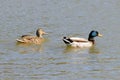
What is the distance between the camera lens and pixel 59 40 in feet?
59.6

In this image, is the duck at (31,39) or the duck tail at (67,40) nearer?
the duck tail at (67,40)

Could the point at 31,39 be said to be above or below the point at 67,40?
above

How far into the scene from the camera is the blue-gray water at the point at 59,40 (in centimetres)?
1364

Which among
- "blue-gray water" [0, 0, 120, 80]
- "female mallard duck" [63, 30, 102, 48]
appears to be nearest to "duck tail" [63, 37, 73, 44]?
"female mallard duck" [63, 30, 102, 48]

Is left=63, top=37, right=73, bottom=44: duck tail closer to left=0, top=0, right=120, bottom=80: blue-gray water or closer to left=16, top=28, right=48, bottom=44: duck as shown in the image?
left=0, top=0, right=120, bottom=80: blue-gray water

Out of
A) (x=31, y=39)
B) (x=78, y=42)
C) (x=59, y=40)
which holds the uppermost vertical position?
(x=31, y=39)

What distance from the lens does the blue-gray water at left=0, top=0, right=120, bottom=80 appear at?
1364 cm

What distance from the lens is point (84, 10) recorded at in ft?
77.0

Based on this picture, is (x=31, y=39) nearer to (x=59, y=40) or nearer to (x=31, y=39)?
(x=31, y=39)

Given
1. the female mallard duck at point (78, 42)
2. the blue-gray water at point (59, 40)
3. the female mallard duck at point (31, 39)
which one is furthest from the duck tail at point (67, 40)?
the female mallard duck at point (31, 39)

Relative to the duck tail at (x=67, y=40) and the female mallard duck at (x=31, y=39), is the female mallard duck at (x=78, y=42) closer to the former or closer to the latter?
the duck tail at (x=67, y=40)

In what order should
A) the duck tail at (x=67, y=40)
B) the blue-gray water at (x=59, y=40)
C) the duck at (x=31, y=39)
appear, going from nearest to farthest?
the blue-gray water at (x=59, y=40)
the duck tail at (x=67, y=40)
the duck at (x=31, y=39)

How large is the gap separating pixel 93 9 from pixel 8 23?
427 cm

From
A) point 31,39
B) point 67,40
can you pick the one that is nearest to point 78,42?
point 67,40
